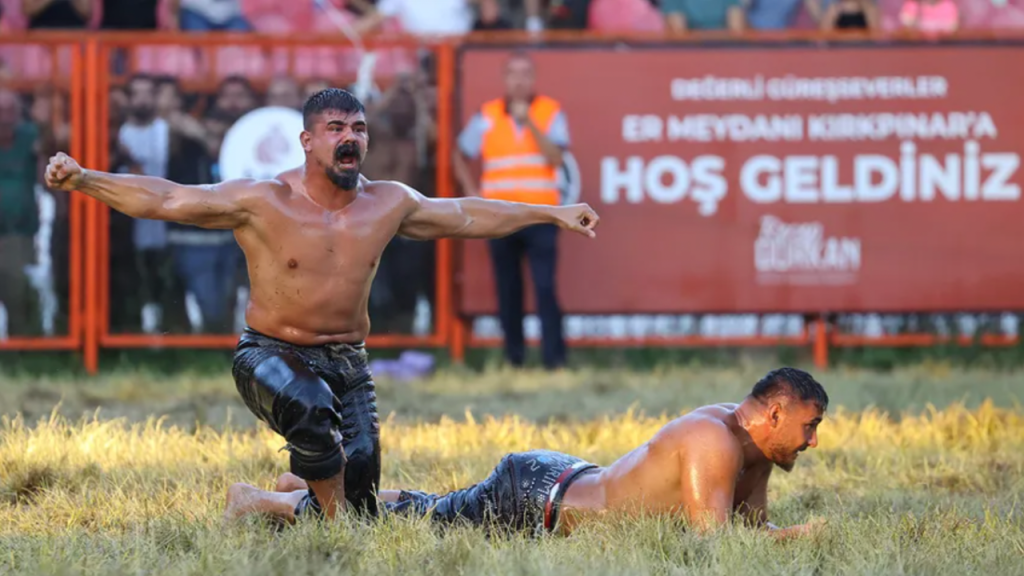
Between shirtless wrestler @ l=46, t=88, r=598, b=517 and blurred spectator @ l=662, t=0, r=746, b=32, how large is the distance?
7.47 meters

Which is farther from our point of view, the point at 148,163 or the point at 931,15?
the point at 931,15

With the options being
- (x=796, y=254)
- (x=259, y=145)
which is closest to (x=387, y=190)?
(x=259, y=145)

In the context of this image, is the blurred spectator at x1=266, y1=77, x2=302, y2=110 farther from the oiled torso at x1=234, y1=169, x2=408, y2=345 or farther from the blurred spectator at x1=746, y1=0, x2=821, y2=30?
the oiled torso at x1=234, y1=169, x2=408, y2=345

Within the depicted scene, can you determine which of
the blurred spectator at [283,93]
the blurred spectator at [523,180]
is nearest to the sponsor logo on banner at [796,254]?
the blurred spectator at [523,180]

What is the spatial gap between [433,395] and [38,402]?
2.41 meters

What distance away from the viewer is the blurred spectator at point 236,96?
12953mm

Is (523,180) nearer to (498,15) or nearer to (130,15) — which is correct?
(498,15)

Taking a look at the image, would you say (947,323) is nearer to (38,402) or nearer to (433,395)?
(433,395)

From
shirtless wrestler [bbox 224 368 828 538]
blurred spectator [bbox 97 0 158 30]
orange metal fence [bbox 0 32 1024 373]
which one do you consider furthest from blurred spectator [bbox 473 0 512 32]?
shirtless wrestler [bbox 224 368 828 538]

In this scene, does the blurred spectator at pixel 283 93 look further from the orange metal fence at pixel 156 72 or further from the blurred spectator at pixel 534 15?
the blurred spectator at pixel 534 15

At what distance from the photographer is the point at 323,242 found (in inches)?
271

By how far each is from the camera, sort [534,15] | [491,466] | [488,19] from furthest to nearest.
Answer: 1. [534,15]
2. [488,19]
3. [491,466]

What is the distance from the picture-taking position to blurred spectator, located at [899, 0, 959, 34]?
1462 cm

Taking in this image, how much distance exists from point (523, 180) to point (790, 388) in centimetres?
668
